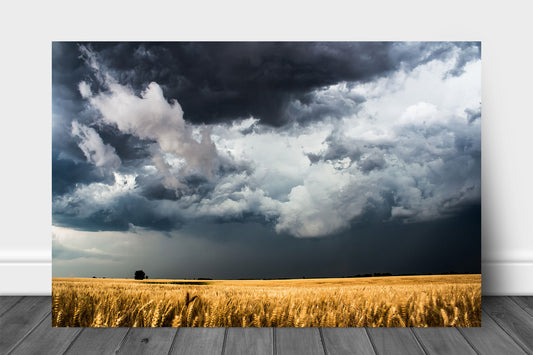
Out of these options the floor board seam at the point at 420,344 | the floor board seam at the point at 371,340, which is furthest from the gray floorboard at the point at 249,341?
the floor board seam at the point at 420,344

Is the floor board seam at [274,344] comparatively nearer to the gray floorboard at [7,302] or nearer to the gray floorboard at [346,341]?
the gray floorboard at [346,341]

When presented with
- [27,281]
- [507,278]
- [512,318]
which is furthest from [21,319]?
[507,278]

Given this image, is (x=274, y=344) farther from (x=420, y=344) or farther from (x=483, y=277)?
(x=483, y=277)

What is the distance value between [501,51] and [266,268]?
1557 millimetres

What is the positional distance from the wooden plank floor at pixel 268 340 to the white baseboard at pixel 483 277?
34 cm

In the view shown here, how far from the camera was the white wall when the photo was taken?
2.52 m

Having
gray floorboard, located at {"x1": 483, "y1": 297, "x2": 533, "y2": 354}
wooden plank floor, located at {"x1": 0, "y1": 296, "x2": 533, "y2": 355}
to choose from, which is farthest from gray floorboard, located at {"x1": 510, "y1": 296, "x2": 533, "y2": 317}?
wooden plank floor, located at {"x1": 0, "y1": 296, "x2": 533, "y2": 355}

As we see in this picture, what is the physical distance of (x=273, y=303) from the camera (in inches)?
88.0

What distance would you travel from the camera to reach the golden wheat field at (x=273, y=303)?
2.22 metres

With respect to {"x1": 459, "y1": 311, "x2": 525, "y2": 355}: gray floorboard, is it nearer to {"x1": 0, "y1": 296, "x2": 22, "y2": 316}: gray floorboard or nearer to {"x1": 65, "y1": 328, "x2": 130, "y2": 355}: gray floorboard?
{"x1": 65, "y1": 328, "x2": 130, "y2": 355}: gray floorboard
